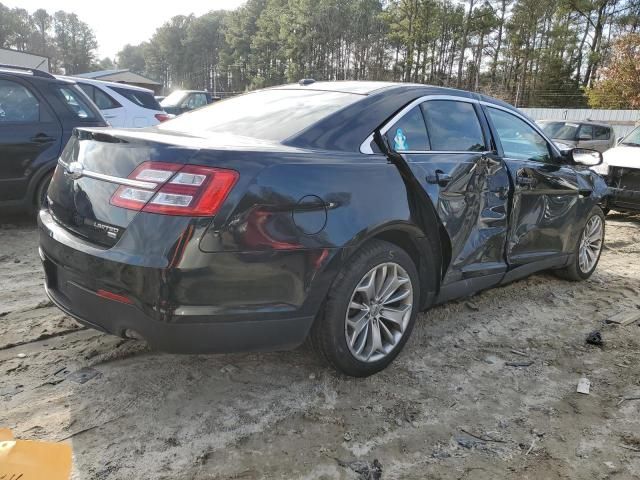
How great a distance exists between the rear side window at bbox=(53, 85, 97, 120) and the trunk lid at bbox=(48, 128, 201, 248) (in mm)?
3363

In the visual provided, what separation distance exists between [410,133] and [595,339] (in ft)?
6.45

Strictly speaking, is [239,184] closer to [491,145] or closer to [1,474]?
[1,474]

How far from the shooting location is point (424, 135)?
10.1 feet

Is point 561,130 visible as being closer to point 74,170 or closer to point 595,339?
point 595,339

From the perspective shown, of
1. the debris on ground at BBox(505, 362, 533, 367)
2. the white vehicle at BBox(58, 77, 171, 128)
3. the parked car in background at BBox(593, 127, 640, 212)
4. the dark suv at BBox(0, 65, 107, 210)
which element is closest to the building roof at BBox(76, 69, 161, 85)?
the white vehicle at BBox(58, 77, 171, 128)

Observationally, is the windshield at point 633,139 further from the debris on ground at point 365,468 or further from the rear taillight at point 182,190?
the rear taillight at point 182,190

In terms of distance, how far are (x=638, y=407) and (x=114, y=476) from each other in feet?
8.45

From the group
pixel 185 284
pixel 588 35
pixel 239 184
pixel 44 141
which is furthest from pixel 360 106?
pixel 588 35

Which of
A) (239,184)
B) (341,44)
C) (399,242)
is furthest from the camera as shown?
(341,44)

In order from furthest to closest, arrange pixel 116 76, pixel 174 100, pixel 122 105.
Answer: pixel 116 76 < pixel 174 100 < pixel 122 105

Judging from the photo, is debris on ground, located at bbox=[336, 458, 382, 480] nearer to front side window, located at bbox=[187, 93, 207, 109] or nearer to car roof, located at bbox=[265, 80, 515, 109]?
car roof, located at bbox=[265, 80, 515, 109]

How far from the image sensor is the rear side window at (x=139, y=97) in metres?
9.39

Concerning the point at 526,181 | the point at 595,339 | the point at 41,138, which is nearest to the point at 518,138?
the point at 526,181

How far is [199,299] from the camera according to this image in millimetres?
2146
